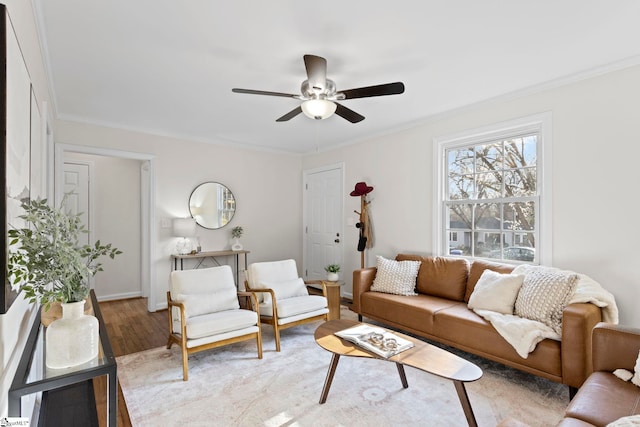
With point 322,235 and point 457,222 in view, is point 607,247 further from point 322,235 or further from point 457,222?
point 322,235

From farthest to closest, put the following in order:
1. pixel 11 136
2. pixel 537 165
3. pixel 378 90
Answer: pixel 537 165, pixel 378 90, pixel 11 136

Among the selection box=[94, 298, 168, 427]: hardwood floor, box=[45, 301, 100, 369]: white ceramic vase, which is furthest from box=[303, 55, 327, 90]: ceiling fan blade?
box=[94, 298, 168, 427]: hardwood floor

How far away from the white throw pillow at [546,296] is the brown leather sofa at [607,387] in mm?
618

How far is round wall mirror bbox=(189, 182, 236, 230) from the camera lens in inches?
193

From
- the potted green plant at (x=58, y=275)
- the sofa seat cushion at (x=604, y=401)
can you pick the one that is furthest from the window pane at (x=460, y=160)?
the potted green plant at (x=58, y=275)

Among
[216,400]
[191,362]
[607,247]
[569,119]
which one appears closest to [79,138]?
[191,362]

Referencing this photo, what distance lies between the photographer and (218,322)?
2.81 meters

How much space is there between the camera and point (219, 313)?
3.03 metres

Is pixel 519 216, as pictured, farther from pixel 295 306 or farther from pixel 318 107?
pixel 295 306

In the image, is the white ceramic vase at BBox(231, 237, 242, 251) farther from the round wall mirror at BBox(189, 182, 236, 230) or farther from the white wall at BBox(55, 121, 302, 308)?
the round wall mirror at BBox(189, 182, 236, 230)

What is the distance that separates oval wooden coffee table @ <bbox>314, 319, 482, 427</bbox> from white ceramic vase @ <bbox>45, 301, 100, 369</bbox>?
4.37 feet

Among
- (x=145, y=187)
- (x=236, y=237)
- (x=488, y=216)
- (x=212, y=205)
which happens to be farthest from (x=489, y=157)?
(x=145, y=187)

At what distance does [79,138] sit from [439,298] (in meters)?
4.58

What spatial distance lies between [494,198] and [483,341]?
1.60 m
